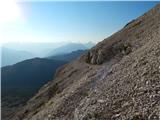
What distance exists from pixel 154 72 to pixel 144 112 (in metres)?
4.48

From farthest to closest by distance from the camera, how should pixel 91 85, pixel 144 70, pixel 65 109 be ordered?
pixel 91 85
pixel 65 109
pixel 144 70

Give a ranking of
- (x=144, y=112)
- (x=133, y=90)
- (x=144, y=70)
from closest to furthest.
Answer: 1. (x=144, y=112)
2. (x=133, y=90)
3. (x=144, y=70)

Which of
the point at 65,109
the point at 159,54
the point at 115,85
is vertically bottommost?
the point at 65,109

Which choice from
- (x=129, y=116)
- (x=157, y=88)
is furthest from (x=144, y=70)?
(x=129, y=116)

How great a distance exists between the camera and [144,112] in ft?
55.1

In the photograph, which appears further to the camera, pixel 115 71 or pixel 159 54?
pixel 115 71

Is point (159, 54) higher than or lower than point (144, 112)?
higher

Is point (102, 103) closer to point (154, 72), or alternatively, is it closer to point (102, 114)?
point (102, 114)

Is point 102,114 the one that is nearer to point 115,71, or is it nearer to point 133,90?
point 133,90

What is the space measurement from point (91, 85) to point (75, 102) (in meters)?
2.75

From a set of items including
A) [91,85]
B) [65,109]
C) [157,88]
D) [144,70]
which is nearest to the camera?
[157,88]

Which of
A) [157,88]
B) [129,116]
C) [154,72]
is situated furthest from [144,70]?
Answer: [129,116]

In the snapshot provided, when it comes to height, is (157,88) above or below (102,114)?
above

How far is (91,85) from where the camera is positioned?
26.5m
